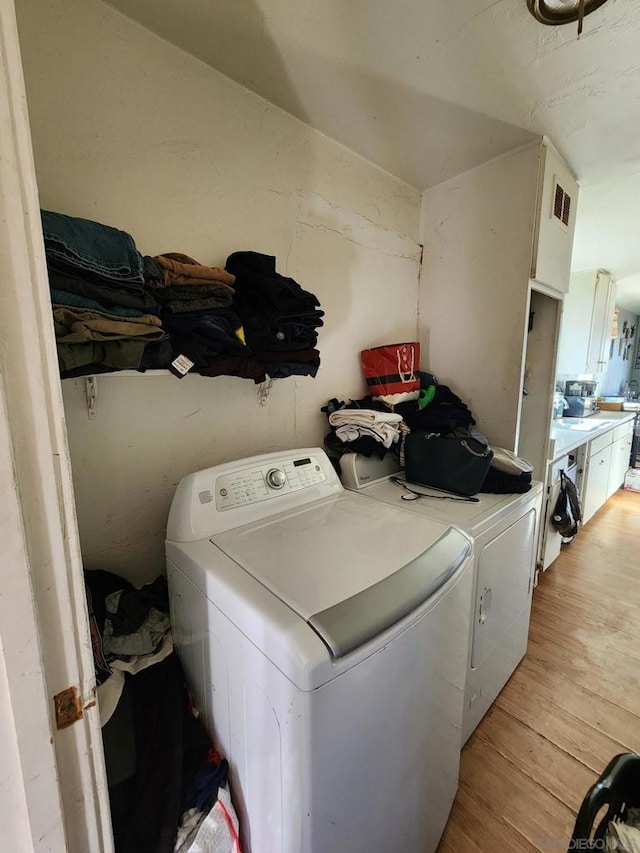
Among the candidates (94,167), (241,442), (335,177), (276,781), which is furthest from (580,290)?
(276,781)

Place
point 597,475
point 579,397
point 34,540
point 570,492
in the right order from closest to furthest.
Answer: point 34,540, point 570,492, point 597,475, point 579,397

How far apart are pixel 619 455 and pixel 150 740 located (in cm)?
478

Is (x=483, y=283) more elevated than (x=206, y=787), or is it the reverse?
(x=483, y=283)

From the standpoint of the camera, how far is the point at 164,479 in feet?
4.20

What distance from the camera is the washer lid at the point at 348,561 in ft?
2.41

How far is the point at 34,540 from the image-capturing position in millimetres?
500

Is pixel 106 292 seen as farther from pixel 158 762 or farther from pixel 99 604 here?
pixel 158 762

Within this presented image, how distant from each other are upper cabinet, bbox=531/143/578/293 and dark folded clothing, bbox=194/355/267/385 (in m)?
1.40

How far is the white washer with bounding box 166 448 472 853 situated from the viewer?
26.8 inches

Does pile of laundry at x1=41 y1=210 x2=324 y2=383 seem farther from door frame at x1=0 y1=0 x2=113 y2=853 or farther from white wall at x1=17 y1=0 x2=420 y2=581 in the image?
door frame at x1=0 y1=0 x2=113 y2=853

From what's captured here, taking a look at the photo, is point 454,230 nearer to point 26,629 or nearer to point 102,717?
point 26,629

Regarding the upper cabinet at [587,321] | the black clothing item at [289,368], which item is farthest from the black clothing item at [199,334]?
the upper cabinet at [587,321]

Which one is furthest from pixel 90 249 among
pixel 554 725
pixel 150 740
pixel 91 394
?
pixel 554 725

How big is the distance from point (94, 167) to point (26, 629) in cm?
122
